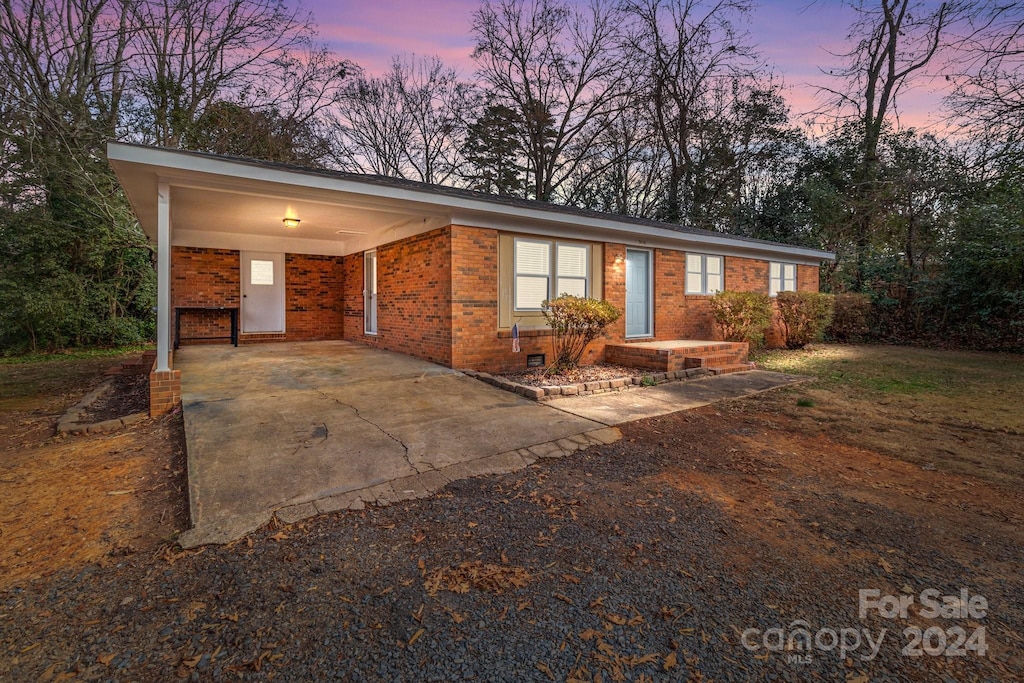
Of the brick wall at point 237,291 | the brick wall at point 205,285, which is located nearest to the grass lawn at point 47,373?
the brick wall at point 205,285

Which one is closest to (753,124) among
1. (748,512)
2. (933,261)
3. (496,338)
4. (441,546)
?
(933,261)

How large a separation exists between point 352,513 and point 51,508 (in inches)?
80.6

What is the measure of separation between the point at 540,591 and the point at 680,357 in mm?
6646

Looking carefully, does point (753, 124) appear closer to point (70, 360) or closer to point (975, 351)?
point (975, 351)

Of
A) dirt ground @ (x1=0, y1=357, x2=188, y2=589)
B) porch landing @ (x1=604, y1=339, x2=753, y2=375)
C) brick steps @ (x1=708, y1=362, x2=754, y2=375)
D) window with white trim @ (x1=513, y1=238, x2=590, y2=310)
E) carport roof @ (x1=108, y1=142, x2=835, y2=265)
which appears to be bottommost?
dirt ground @ (x1=0, y1=357, x2=188, y2=589)

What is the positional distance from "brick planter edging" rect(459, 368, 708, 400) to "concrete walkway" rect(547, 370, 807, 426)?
6.1 inches

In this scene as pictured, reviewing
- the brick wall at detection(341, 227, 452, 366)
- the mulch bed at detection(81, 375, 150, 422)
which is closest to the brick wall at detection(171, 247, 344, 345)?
the brick wall at detection(341, 227, 452, 366)

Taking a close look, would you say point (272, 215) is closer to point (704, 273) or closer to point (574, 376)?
point (574, 376)

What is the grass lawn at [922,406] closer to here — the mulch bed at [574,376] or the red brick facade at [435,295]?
the mulch bed at [574,376]

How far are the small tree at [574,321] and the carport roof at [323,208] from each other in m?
1.73

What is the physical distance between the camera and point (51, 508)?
2986mm

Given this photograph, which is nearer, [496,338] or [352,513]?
[352,513]

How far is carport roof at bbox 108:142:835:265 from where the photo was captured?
5266 millimetres

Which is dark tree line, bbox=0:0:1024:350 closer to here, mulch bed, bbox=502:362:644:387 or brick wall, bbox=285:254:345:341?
brick wall, bbox=285:254:345:341
